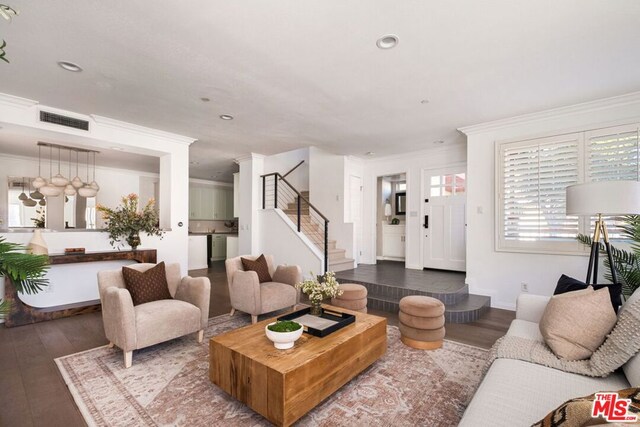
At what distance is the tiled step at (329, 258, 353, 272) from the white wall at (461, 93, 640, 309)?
85.8 inches

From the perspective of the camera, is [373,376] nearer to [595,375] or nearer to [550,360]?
[550,360]

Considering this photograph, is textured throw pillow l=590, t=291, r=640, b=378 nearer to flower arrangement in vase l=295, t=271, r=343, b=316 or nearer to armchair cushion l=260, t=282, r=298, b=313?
flower arrangement in vase l=295, t=271, r=343, b=316

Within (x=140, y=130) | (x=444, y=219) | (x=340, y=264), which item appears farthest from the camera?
(x=444, y=219)

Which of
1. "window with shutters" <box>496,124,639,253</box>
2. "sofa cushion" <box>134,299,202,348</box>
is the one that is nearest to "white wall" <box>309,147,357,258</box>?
"window with shutters" <box>496,124,639,253</box>

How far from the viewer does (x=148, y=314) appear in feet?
9.14

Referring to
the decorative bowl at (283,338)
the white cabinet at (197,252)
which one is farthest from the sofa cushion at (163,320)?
the white cabinet at (197,252)

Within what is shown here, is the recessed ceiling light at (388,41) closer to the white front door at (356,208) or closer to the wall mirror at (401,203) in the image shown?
the white front door at (356,208)

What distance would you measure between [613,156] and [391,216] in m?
4.62

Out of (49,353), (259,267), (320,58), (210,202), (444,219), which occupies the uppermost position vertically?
(320,58)

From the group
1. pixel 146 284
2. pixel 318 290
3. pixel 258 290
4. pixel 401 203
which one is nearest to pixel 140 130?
pixel 146 284

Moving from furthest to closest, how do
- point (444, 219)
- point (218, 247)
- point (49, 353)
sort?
point (218, 247) → point (444, 219) → point (49, 353)

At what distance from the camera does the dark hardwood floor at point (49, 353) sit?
2027 millimetres

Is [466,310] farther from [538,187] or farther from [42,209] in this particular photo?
[42,209]

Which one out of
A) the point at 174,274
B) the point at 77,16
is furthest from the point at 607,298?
the point at 77,16
